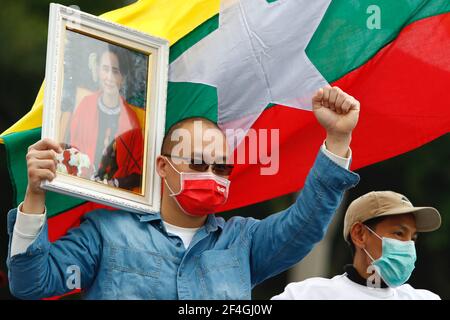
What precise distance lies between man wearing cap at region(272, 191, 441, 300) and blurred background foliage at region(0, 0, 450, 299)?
7844mm

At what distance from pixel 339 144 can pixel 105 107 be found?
1.17 meters

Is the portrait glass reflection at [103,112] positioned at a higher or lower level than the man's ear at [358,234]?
higher

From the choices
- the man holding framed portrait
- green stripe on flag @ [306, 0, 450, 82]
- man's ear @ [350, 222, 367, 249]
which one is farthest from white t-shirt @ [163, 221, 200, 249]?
green stripe on flag @ [306, 0, 450, 82]

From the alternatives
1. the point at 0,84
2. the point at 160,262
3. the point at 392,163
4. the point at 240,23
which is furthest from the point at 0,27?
the point at 160,262

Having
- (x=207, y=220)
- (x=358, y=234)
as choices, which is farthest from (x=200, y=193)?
(x=358, y=234)

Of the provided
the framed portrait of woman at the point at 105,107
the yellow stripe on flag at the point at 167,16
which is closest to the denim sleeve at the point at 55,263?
the framed portrait of woman at the point at 105,107

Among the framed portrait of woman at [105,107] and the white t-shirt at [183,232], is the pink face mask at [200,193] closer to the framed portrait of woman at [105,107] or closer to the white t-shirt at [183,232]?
the white t-shirt at [183,232]

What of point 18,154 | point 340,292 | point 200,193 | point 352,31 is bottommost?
point 340,292

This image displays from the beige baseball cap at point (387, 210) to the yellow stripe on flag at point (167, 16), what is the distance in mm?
1258

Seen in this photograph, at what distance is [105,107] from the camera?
25.8ft

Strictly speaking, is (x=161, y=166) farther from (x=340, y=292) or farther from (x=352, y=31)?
(x=352, y=31)

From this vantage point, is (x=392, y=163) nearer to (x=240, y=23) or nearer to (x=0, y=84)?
(x=0, y=84)

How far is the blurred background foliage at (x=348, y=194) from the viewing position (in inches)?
636

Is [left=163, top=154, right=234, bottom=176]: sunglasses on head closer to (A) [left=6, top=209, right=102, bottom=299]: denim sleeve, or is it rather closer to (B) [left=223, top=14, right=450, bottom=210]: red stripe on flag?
(A) [left=6, top=209, right=102, bottom=299]: denim sleeve
